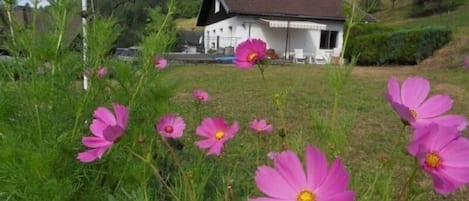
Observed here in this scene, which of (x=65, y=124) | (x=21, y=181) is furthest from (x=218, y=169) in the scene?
(x=21, y=181)

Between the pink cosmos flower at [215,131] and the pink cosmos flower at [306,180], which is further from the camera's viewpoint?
the pink cosmos flower at [215,131]

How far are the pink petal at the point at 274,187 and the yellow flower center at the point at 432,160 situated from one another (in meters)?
0.15

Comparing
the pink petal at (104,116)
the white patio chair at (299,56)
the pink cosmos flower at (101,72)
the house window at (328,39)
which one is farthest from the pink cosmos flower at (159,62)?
the house window at (328,39)

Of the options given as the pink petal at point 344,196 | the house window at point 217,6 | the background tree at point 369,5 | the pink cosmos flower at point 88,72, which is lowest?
the pink cosmos flower at point 88,72

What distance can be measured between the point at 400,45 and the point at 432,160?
54.0ft

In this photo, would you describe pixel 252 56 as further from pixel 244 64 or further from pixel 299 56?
pixel 299 56

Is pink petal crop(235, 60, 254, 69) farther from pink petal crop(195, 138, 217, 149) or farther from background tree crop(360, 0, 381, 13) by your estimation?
background tree crop(360, 0, 381, 13)

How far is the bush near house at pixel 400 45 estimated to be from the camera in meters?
15.4

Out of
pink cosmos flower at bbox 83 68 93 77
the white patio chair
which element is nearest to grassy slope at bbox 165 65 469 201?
pink cosmos flower at bbox 83 68 93 77

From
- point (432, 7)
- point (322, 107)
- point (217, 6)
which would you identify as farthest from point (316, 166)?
point (432, 7)

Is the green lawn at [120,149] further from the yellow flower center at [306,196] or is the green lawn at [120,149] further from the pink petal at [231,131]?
the yellow flower center at [306,196]

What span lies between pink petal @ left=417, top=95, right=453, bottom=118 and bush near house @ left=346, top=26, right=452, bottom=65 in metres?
14.4

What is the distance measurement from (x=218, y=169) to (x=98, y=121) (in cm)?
98

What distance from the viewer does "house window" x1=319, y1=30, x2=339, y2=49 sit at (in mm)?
23516
